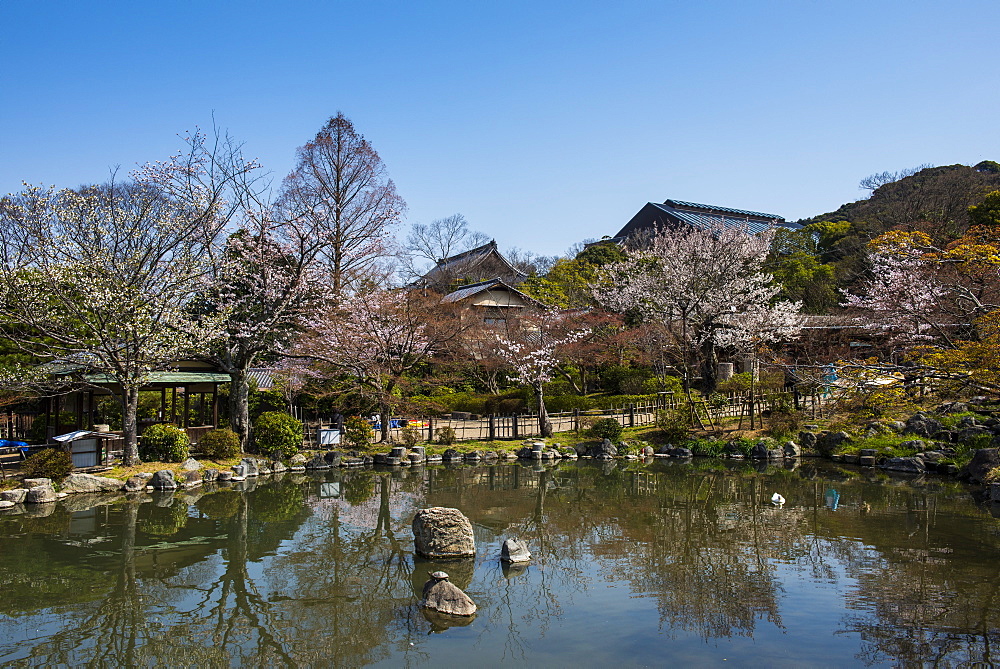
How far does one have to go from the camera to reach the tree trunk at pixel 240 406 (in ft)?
58.3

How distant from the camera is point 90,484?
14.0 meters

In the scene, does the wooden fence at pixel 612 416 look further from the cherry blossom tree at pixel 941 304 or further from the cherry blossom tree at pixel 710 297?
the cherry blossom tree at pixel 941 304

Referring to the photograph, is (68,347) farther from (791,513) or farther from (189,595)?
(791,513)

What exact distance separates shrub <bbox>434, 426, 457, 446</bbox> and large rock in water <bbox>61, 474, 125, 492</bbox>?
344 inches

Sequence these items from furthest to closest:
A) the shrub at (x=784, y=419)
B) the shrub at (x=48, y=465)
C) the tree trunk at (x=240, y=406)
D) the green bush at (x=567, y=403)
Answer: the green bush at (x=567, y=403)
the shrub at (x=784, y=419)
the tree trunk at (x=240, y=406)
the shrub at (x=48, y=465)

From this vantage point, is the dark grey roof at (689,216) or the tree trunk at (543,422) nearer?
the tree trunk at (543,422)

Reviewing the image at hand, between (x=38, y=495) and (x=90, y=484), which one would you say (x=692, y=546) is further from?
(x=38, y=495)

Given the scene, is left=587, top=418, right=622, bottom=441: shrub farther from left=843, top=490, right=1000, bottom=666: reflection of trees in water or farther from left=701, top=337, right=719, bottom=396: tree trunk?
left=843, top=490, right=1000, bottom=666: reflection of trees in water

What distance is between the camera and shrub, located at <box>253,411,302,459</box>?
682 inches

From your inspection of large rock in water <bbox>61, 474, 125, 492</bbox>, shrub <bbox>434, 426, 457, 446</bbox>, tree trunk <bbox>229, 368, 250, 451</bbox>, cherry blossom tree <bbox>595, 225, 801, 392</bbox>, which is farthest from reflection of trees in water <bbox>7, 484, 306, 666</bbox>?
cherry blossom tree <bbox>595, 225, 801, 392</bbox>

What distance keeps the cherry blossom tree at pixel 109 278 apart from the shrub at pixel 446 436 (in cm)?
733

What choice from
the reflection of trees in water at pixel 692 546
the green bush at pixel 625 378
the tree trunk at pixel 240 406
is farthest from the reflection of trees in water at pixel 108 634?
the green bush at pixel 625 378

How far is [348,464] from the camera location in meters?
18.2

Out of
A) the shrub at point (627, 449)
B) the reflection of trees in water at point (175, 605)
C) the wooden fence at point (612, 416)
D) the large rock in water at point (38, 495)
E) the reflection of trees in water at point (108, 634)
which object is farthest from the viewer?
the wooden fence at point (612, 416)
